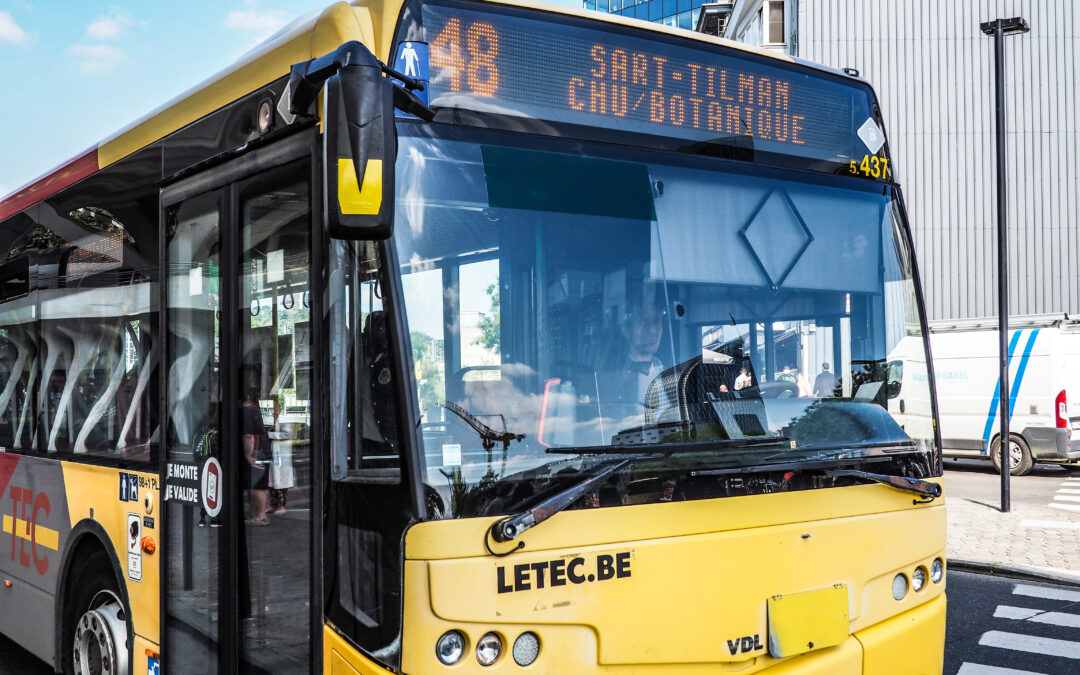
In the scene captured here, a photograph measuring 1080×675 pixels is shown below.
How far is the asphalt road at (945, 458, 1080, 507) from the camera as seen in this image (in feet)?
51.7

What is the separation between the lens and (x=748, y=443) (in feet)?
11.4

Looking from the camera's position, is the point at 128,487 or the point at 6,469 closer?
the point at 128,487

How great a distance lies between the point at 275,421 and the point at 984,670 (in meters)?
5.15

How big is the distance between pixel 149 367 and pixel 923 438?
132 inches

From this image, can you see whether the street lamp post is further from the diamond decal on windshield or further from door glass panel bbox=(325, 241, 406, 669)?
door glass panel bbox=(325, 241, 406, 669)

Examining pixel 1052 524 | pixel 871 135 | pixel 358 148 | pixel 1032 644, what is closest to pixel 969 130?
pixel 1052 524

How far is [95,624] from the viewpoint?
16.4ft

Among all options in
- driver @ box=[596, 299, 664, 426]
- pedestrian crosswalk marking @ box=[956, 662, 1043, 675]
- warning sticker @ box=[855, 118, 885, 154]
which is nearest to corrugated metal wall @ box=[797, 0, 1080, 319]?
pedestrian crosswalk marking @ box=[956, 662, 1043, 675]

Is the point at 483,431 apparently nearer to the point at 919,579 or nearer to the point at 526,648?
the point at 526,648

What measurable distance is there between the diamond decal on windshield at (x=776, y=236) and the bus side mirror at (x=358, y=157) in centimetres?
147

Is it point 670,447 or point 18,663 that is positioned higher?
Answer: point 670,447

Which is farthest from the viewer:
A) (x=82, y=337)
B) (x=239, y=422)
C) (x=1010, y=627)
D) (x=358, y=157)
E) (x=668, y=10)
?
(x=668, y=10)

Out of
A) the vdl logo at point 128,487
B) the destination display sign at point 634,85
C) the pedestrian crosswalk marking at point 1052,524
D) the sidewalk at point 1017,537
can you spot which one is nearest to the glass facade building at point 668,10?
the sidewalk at point 1017,537

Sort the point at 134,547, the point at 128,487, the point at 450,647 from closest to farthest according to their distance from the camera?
the point at 450,647
the point at 134,547
the point at 128,487
